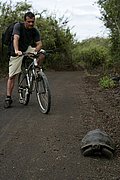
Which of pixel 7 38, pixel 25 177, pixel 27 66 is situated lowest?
pixel 25 177

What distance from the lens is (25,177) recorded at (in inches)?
187

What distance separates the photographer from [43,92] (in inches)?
335

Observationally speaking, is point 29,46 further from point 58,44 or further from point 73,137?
point 58,44

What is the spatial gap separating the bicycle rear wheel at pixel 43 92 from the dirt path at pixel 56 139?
0.16 metres

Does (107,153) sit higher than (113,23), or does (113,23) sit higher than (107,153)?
(113,23)

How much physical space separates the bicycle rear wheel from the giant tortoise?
2.68 metres

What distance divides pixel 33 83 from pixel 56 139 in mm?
2898

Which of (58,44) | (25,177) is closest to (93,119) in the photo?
(25,177)

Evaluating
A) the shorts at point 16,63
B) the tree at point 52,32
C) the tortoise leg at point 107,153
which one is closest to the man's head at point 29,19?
the shorts at point 16,63

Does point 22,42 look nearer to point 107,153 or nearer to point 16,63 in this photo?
point 16,63

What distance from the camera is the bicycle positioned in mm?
8320

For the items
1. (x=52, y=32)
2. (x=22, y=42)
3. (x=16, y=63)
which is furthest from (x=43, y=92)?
(x=52, y=32)

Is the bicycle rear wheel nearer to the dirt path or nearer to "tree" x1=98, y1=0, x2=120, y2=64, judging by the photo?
the dirt path

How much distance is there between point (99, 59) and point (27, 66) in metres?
18.5
